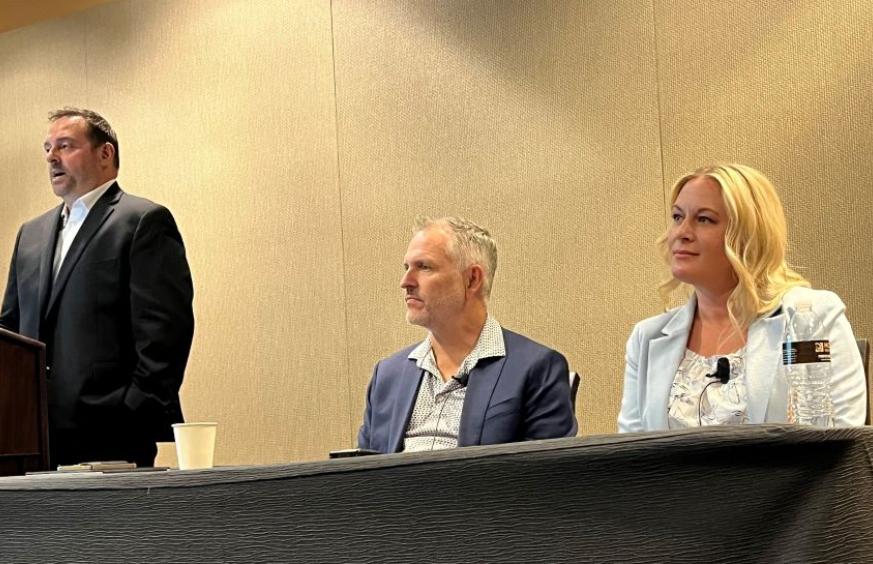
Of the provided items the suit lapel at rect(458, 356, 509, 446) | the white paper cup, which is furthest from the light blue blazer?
the white paper cup

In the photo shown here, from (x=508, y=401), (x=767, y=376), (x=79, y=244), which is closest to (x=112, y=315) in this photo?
(x=79, y=244)

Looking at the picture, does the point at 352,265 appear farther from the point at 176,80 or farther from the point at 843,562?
the point at 843,562

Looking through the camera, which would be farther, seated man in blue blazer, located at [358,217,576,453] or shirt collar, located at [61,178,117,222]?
shirt collar, located at [61,178,117,222]

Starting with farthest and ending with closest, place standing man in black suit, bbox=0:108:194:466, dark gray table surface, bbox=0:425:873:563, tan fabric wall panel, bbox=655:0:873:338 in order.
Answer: tan fabric wall panel, bbox=655:0:873:338 < standing man in black suit, bbox=0:108:194:466 < dark gray table surface, bbox=0:425:873:563

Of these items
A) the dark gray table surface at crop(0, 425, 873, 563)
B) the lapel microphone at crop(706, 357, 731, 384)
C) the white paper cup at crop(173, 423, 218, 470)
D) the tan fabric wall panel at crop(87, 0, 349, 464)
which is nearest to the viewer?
the dark gray table surface at crop(0, 425, 873, 563)

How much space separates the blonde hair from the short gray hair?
0.58 metres

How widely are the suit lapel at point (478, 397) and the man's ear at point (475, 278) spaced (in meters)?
0.30

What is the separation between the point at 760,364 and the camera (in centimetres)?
257

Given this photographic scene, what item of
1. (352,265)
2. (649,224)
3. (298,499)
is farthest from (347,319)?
(298,499)

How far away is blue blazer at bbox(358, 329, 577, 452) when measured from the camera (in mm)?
2842

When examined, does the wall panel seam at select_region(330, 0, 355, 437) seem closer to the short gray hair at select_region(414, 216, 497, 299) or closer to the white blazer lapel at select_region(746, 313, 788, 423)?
the short gray hair at select_region(414, 216, 497, 299)

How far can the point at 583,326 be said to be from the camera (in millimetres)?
4703

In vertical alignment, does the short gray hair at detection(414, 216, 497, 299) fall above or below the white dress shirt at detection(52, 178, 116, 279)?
below

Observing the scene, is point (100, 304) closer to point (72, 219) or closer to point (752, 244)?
point (72, 219)
